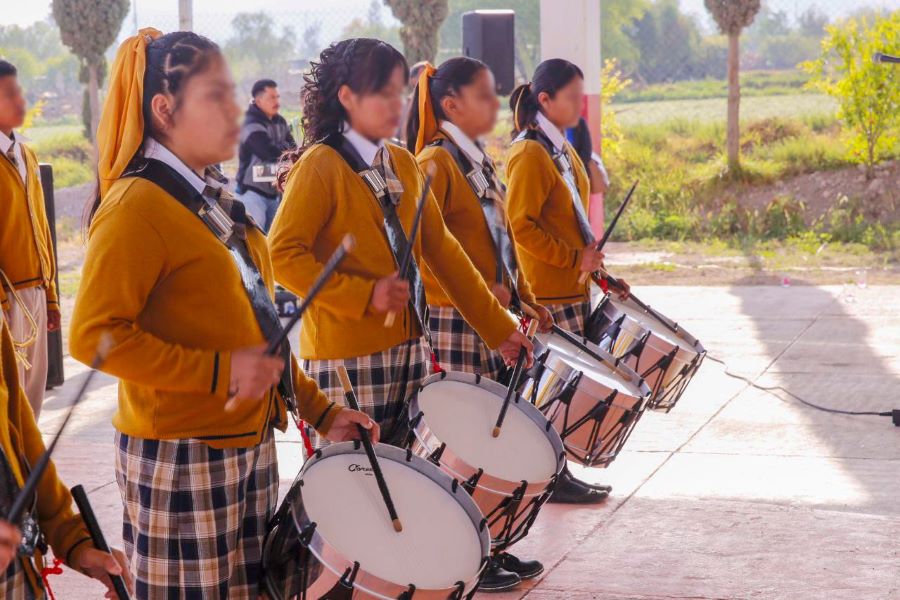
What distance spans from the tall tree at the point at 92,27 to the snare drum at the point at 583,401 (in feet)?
49.1

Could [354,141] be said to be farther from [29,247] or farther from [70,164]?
[70,164]

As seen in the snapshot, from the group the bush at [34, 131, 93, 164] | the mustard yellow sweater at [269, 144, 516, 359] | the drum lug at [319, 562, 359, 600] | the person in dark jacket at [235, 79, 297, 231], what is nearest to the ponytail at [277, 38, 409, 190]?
the mustard yellow sweater at [269, 144, 516, 359]

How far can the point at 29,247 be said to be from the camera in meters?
5.35

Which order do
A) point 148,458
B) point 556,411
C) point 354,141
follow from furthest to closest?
point 556,411 < point 354,141 < point 148,458

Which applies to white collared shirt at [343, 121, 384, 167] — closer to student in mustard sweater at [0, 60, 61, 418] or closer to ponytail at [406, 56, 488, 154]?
ponytail at [406, 56, 488, 154]

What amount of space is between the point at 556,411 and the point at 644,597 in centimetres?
66

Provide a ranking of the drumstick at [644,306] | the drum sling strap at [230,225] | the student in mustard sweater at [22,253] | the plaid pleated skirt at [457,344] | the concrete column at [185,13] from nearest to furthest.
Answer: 1. the drum sling strap at [230,225]
2. the plaid pleated skirt at [457,344]
3. the drumstick at [644,306]
4. the student in mustard sweater at [22,253]
5. the concrete column at [185,13]

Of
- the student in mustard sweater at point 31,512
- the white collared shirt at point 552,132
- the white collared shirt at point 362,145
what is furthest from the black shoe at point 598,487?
the student in mustard sweater at point 31,512

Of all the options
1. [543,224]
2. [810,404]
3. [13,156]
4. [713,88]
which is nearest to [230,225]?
[543,224]

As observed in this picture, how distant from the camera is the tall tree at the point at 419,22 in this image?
17328mm

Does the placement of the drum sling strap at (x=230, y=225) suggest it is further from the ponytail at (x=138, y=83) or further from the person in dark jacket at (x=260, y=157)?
the person in dark jacket at (x=260, y=157)

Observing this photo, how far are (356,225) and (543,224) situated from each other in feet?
5.39

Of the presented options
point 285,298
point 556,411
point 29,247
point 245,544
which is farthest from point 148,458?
point 285,298

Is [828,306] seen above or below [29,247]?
below
